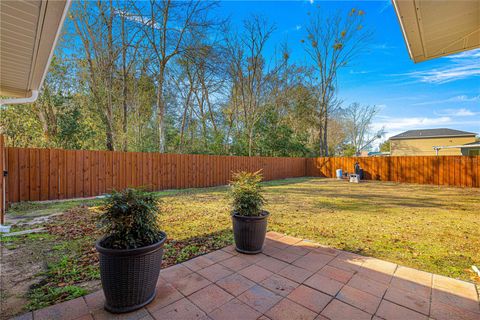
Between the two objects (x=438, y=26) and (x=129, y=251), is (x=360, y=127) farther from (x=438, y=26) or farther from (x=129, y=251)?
(x=129, y=251)

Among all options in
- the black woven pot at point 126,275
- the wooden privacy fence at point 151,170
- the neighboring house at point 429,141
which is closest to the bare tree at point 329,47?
the wooden privacy fence at point 151,170

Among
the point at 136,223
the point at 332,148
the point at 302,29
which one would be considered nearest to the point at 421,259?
the point at 136,223

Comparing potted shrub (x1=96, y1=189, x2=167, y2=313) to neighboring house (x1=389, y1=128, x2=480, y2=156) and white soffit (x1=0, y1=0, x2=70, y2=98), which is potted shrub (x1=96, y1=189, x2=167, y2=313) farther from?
neighboring house (x1=389, y1=128, x2=480, y2=156)

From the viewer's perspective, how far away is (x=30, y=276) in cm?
204

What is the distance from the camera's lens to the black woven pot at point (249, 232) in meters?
2.52

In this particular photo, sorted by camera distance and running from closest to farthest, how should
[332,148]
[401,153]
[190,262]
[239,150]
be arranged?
[190,262] < [239,150] < [401,153] < [332,148]

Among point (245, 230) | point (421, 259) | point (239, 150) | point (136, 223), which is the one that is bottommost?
point (421, 259)

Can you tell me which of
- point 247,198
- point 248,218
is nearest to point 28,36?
point 247,198

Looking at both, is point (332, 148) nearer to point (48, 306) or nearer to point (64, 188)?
point (64, 188)

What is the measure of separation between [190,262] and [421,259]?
264 cm

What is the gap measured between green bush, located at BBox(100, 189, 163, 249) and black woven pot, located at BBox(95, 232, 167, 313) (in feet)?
0.25

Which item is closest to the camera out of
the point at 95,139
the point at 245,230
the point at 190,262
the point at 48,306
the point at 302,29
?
the point at 48,306

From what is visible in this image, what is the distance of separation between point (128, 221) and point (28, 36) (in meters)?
2.41

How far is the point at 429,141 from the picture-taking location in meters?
19.5
